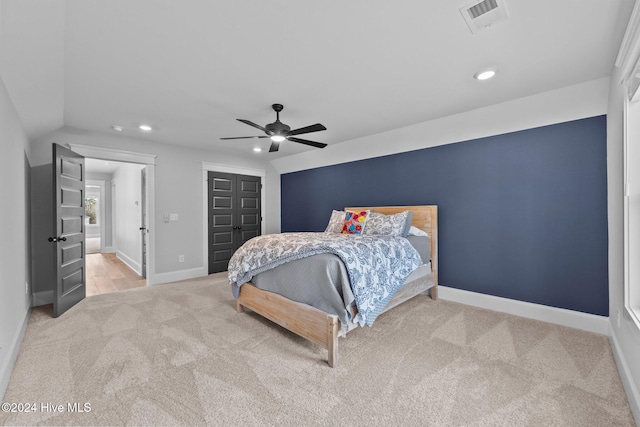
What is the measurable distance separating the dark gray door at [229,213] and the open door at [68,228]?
1818 millimetres

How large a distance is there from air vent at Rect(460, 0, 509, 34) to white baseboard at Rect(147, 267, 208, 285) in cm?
488

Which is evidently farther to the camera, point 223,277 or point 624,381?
point 223,277

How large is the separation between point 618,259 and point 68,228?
5374 mm

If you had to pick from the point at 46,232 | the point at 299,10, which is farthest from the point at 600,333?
the point at 46,232

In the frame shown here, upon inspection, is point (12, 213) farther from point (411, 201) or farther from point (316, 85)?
point (411, 201)

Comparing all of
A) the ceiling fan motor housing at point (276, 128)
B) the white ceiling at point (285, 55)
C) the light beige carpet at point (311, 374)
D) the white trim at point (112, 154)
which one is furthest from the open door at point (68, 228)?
the ceiling fan motor housing at point (276, 128)

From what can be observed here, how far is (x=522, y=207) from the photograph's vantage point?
299 cm

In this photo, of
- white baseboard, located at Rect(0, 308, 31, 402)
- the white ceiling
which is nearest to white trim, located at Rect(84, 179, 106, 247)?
the white ceiling

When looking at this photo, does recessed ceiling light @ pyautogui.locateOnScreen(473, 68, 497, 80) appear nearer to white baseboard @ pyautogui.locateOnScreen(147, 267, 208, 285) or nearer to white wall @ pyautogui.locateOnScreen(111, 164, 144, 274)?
white baseboard @ pyautogui.locateOnScreen(147, 267, 208, 285)

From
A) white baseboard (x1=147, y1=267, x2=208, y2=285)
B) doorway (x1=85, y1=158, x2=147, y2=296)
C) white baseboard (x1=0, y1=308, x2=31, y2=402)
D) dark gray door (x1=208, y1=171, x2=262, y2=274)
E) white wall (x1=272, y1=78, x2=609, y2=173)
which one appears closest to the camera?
white baseboard (x1=0, y1=308, x2=31, y2=402)

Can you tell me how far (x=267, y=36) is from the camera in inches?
71.8

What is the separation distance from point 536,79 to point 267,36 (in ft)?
7.67

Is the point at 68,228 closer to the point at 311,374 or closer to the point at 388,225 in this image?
the point at 311,374

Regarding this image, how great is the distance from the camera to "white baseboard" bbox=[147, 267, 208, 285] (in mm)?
4328
